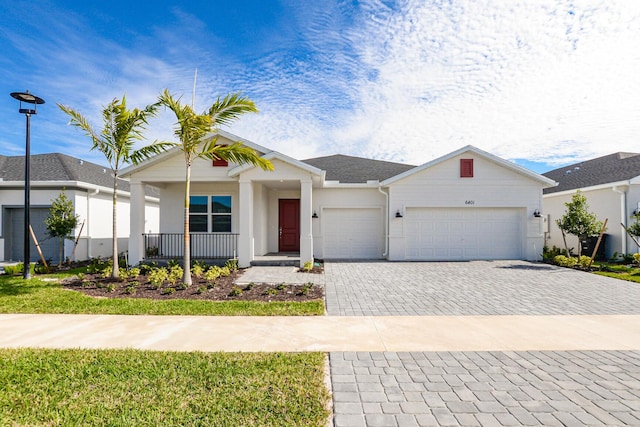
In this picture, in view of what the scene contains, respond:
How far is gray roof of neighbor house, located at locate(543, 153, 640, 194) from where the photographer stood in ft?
48.6

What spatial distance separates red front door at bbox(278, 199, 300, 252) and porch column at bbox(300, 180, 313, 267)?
12.5 ft

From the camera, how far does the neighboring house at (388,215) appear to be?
13328 mm

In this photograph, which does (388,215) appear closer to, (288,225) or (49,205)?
(288,225)

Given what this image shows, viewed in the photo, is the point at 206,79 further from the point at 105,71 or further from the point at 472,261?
the point at 472,261

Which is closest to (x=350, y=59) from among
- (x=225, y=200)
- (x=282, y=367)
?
(x=225, y=200)

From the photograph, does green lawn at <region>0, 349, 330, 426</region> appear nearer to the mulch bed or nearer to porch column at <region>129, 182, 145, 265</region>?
the mulch bed

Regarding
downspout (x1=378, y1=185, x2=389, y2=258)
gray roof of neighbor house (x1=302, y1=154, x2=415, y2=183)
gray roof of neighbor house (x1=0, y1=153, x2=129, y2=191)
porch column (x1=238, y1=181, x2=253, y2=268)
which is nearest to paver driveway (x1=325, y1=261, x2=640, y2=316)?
downspout (x1=378, y1=185, x2=389, y2=258)

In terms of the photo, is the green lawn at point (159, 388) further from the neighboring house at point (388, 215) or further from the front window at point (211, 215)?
the front window at point (211, 215)

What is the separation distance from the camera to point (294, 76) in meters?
11.3

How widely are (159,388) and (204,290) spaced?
15.3 feet

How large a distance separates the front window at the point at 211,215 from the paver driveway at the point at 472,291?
→ 4801 millimetres

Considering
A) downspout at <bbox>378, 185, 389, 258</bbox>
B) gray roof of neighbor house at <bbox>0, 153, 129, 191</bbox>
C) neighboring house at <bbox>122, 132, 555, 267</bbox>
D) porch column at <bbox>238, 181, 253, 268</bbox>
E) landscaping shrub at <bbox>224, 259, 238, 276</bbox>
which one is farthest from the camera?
downspout at <bbox>378, 185, 389, 258</bbox>

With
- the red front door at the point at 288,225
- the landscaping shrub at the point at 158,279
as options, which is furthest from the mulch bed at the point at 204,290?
the red front door at the point at 288,225

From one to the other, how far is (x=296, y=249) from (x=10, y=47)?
12.2m
